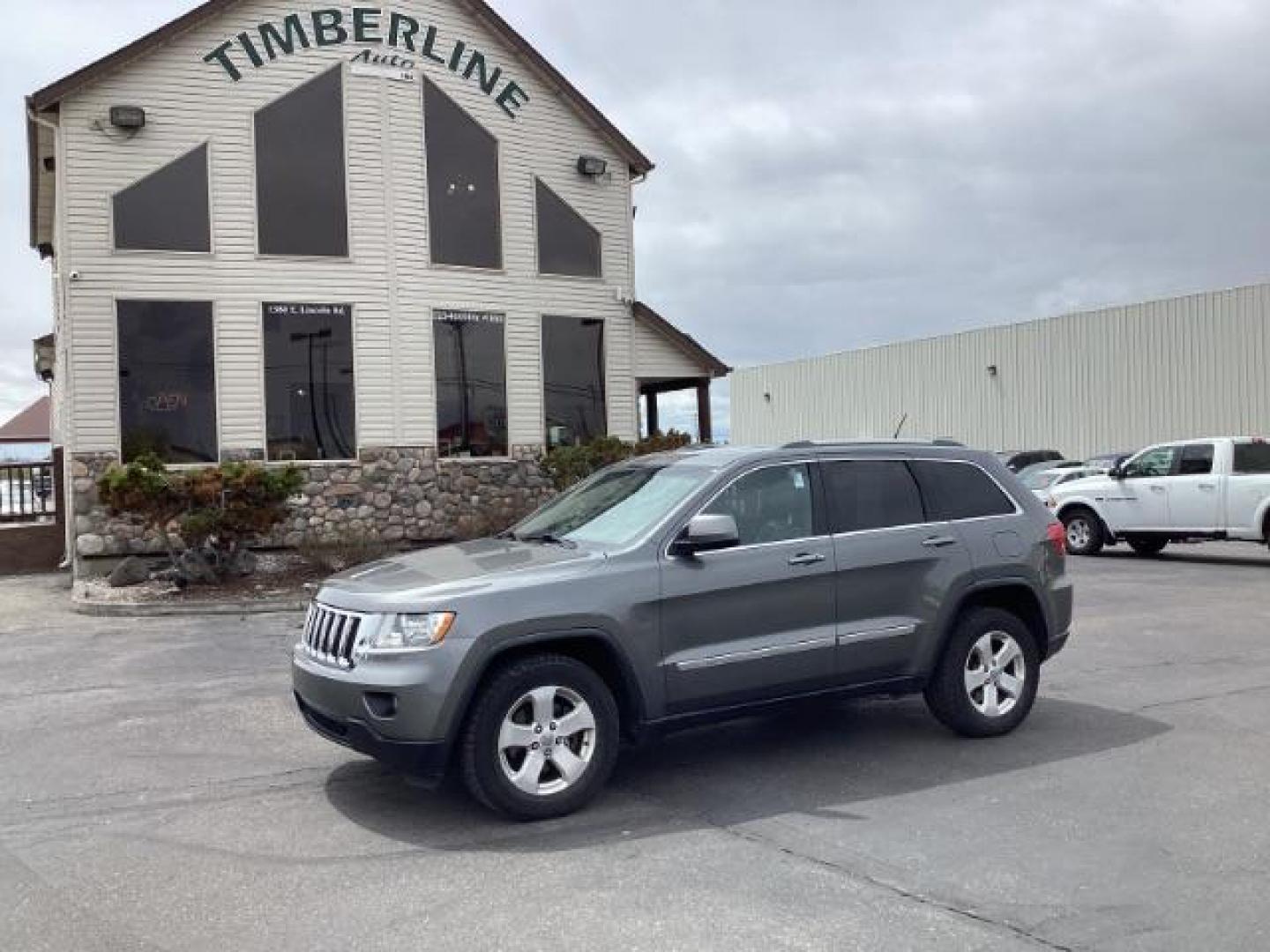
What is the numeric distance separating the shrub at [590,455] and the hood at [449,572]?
38.7ft

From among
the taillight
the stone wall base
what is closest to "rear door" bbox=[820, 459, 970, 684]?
the taillight

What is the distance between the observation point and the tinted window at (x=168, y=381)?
54.4 feet

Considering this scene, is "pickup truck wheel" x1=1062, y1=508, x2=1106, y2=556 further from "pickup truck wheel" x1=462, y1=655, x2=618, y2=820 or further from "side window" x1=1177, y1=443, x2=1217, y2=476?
"pickup truck wheel" x1=462, y1=655, x2=618, y2=820

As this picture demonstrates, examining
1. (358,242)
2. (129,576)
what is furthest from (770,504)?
(358,242)

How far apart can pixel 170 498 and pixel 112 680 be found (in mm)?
5022

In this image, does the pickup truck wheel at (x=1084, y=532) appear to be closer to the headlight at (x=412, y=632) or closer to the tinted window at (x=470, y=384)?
the tinted window at (x=470, y=384)

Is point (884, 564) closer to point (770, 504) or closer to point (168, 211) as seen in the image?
point (770, 504)

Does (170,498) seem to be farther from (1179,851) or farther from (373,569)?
(1179,851)

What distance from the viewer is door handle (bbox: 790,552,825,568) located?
249 inches

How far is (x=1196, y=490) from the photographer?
17.5 m

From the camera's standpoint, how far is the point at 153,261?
1677 centimetres

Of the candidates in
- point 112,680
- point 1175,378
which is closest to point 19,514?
point 112,680

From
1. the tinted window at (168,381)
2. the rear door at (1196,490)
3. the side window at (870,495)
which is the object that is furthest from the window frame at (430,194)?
the side window at (870,495)

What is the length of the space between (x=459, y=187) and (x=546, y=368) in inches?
125
